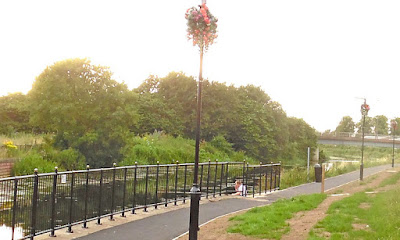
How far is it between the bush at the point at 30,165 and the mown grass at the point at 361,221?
834 inches

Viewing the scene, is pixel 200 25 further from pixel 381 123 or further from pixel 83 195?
pixel 381 123

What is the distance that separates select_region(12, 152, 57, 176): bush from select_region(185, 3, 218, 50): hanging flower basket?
21.8m

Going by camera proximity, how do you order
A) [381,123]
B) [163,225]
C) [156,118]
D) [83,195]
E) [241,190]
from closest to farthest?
[83,195] < [163,225] < [241,190] < [156,118] < [381,123]

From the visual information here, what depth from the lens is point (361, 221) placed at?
39.5ft

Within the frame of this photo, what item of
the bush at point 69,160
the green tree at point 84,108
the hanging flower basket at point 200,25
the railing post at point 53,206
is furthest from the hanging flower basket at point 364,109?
the railing post at point 53,206

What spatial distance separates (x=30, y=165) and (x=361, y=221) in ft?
79.8

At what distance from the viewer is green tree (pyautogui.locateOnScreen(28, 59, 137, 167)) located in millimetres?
39219

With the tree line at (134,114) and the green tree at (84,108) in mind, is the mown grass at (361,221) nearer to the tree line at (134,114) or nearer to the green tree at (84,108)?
the green tree at (84,108)

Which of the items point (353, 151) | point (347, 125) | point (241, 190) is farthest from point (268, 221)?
point (347, 125)

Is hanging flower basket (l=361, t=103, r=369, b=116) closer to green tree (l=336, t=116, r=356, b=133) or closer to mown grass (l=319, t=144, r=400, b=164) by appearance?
mown grass (l=319, t=144, r=400, b=164)

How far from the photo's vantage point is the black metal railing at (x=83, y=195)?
10.1m

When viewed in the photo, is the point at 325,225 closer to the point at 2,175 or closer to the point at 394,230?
the point at 394,230

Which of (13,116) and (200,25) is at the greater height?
(200,25)

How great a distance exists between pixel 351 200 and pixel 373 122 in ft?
564
